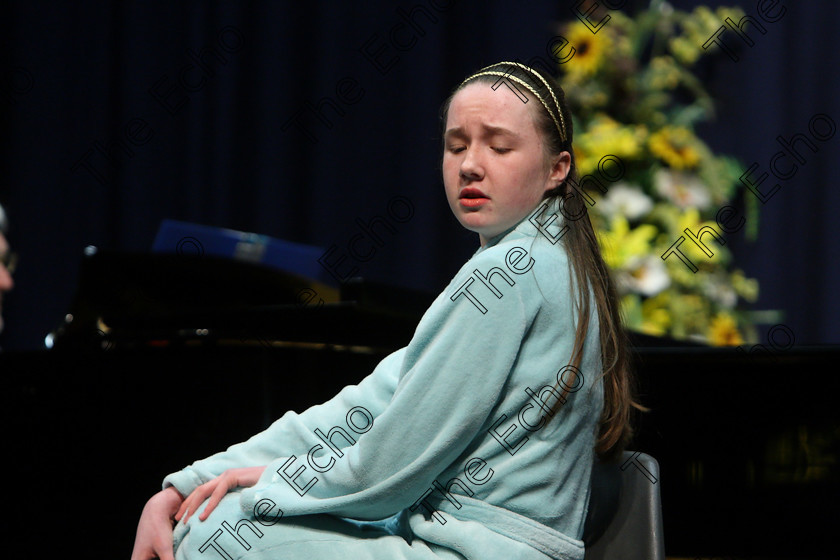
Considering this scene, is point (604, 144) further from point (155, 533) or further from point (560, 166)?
point (155, 533)

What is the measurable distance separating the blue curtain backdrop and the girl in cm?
284

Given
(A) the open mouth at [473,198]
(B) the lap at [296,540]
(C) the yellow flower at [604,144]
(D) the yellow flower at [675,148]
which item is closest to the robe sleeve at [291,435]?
(B) the lap at [296,540]

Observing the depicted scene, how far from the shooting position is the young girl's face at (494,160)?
4.03ft

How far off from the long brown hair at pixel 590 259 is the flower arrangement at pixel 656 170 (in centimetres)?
201

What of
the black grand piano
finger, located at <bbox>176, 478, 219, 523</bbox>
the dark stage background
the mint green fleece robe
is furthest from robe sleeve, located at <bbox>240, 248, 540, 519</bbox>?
the dark stage background

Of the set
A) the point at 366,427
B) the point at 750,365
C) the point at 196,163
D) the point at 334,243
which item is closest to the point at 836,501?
the point at 750,365

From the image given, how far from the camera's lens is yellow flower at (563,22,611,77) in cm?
354

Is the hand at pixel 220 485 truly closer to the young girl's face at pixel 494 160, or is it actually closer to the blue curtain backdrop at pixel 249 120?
the young girl's face at pixel 494 160

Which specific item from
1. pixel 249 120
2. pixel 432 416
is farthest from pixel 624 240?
pixel 432 416

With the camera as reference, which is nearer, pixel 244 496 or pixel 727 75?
pixel 244 496

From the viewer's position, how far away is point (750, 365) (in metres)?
2.05

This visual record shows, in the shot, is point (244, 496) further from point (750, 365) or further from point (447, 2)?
point (447, 2)

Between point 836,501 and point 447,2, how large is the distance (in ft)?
9.40

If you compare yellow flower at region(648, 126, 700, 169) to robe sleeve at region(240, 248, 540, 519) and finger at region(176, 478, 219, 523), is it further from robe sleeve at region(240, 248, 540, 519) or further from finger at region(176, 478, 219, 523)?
finger at region(176, 478, 219, 523)
